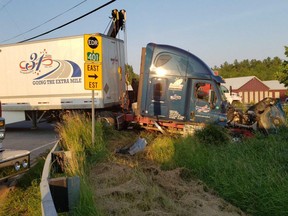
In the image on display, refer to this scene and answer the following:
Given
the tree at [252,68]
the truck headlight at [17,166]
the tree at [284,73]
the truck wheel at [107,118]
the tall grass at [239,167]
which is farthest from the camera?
the tree at [252,68]

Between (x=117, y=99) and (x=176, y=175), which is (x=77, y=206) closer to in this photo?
(x=176, y=175)

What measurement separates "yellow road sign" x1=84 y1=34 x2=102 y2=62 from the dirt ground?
3.31m

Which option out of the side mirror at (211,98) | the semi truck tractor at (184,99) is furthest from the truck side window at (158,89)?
the side mirror at (211,98)

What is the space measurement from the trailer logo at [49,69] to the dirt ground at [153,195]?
9.80 metres

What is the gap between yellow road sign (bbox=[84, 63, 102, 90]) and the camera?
860cm

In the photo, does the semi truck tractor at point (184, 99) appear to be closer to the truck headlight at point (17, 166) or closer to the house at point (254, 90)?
the truck headlight at point (17, 166)

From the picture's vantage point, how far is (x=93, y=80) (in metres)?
8.69

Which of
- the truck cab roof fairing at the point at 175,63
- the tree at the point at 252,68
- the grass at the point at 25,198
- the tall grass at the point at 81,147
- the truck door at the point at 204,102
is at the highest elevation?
the tree at the point at 252,68

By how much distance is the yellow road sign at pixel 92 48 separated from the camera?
28.4 feet

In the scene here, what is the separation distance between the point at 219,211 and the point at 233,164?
7.29ft

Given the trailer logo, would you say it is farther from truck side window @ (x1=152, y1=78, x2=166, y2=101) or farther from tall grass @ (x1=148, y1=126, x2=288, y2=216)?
tall grass @ (x1=148, y1=126, x2=288, y2=216)

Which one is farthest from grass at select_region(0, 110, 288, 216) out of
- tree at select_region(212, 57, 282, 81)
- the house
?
tree at select_region(212, 57, 282, 81)

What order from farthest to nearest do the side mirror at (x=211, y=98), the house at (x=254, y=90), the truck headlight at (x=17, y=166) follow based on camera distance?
the house at (x=254, y=90) < the side mirror at (x=211, y=98) < the truck headlight at (x=17, y=166)

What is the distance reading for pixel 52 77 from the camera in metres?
16.0
